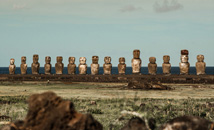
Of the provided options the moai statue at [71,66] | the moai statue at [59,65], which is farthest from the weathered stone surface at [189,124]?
the moai statue at [59,65]

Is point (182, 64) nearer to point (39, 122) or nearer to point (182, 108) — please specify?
point (182, 108)

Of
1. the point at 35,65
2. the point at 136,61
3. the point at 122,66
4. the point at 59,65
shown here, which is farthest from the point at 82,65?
the point at 136,61

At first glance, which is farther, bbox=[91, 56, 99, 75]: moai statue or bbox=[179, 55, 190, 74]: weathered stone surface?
bbox=[91, 56, 99, 75]: moai statue

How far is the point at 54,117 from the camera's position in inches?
166

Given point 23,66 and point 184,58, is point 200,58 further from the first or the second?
point 23,66

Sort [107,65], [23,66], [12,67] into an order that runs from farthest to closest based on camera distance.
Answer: [12,67]
[23,66]
[107,65]

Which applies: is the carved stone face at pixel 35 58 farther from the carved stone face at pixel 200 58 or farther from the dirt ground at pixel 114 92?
the carved stone face at pixel 200 58

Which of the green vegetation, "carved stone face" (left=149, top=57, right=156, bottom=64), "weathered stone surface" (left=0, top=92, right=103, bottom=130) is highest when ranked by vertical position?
"carved stone face" (left=149, top=57, right=156, bottom=64)

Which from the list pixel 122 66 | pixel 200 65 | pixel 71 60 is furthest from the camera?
pixel 71 60

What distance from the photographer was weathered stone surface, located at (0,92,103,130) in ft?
13.5

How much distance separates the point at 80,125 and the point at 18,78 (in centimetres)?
2128

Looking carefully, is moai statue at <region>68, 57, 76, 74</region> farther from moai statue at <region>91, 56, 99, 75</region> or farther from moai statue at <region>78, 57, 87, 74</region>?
moai statue at <region>91, 56, 99, 75</region>

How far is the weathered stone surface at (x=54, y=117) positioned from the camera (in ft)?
13.5

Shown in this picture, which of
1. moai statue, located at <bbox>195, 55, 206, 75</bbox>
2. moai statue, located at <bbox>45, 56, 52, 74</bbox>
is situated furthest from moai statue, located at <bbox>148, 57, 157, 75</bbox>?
moai statue, located at <bbox>45, 56, 52, 74</bbox>
